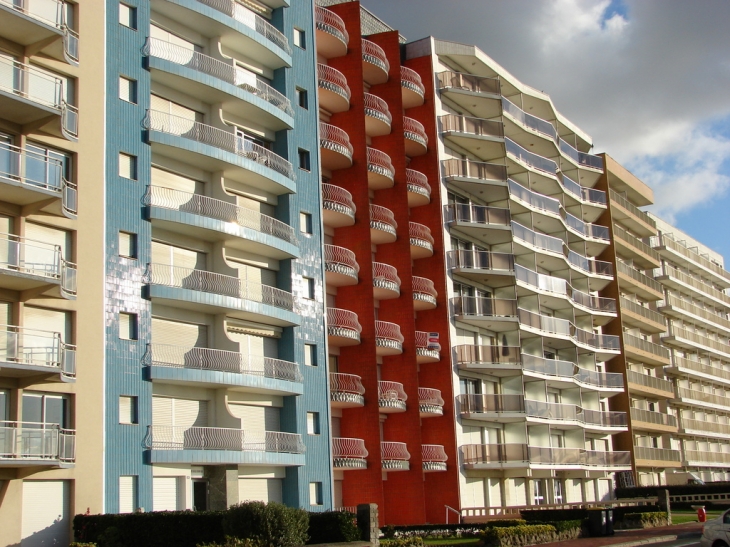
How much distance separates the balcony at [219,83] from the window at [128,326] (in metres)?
9.98

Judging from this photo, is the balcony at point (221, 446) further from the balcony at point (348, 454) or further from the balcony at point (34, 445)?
the balcony at point (34, 445)

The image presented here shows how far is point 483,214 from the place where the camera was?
2357 inches

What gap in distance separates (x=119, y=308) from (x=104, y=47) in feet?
32.0

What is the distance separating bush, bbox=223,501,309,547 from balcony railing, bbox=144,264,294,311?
36.9ft

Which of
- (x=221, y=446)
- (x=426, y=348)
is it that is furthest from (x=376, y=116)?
(x=221, y=446)

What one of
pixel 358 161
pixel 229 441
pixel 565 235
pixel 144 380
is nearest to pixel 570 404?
pixel 565 235

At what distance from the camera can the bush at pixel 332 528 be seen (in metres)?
31.1

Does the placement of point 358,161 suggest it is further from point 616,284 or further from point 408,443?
point 616,284

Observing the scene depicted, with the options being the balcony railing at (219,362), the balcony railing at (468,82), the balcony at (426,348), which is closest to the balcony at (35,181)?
the balcony railing at (219,362)

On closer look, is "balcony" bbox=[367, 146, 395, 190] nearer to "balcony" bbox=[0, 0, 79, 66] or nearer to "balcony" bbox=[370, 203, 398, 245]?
"balcony" bbox=[370, 203, 398, 245]

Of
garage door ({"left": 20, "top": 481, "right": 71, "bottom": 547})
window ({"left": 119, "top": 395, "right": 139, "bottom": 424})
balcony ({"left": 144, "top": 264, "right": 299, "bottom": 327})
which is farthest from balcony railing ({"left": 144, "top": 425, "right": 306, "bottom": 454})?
balcony ({"left": 144, "top": 264, "right": 299, "bottom": 327})

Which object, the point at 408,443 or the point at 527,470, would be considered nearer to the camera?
the point at 408,443

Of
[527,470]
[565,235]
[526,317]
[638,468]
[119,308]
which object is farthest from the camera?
[638,468]

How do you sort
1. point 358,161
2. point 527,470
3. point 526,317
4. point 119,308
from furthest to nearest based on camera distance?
point 526,317
point 527,470
point 358,161
point 119,308
